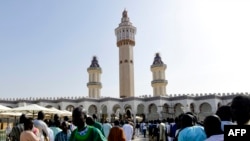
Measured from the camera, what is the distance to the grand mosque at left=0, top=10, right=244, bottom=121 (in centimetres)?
4641

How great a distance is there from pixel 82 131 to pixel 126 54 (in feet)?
183

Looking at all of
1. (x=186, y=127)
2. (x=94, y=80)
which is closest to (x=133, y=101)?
(x=94, y=80)

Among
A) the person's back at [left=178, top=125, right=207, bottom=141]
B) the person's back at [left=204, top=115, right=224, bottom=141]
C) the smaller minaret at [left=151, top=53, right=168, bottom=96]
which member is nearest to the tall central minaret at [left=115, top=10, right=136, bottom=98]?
the smaller minaret at [left=151, top=53, right=168, bottom=96]

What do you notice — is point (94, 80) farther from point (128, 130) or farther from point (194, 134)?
point (194, 134)

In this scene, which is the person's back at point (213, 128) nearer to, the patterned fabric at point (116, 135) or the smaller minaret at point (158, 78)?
the patterned fabric at point (116, 135)

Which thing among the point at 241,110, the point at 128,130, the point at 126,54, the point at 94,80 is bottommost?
the point at 128,130

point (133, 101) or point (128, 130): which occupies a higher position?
point (133, 101)

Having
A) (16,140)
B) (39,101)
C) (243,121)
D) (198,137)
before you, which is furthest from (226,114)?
(39,101)

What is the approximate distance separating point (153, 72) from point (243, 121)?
56931 millimetres

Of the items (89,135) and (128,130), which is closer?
(89,135)

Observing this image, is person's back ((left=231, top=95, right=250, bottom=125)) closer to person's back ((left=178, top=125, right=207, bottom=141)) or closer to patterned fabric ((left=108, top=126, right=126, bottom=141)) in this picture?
person's back ((left=178, top=125, right=207, bottom=141))

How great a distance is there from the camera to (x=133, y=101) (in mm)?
48125

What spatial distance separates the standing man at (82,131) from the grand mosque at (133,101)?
37.7m

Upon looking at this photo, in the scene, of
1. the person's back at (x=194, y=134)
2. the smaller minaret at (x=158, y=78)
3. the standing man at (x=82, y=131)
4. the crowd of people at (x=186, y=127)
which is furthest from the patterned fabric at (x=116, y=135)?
the smaller minaret at (x=158, y=78)
